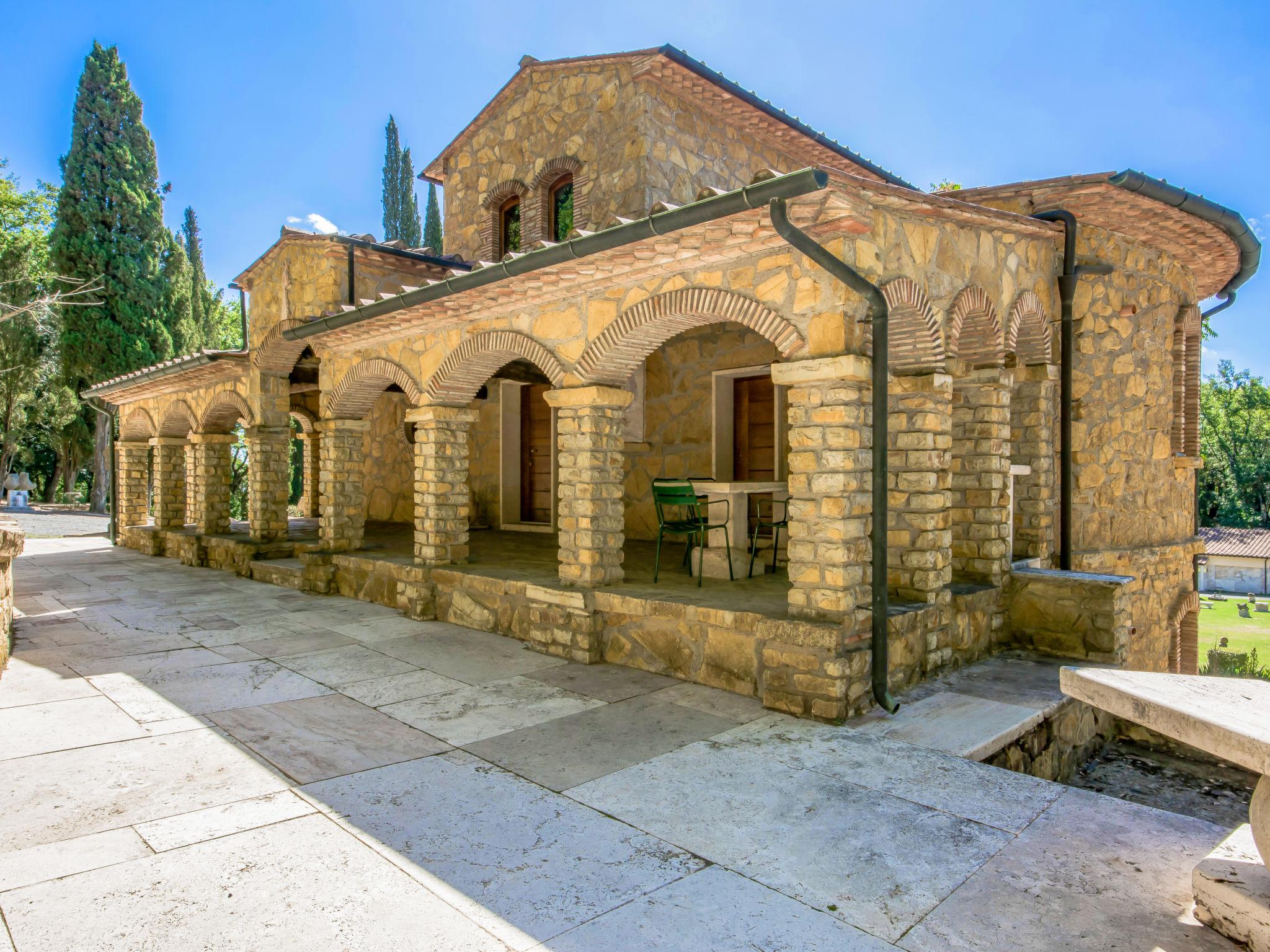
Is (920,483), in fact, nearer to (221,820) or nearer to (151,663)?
(221,820)

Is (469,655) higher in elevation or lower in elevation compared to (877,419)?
lower

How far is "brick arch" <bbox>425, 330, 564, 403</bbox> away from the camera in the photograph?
6277 mm

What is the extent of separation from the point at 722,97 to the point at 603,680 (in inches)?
274

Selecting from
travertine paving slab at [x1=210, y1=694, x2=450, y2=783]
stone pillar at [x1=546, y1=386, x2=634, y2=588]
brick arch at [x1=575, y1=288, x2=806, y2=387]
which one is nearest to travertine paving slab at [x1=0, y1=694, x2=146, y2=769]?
travertine paving slab at [x1=210, y1=694, x2=450, y2=783]

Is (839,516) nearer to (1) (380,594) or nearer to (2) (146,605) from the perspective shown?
(1) (380,594)

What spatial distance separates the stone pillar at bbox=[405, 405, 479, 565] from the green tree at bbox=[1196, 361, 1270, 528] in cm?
4197

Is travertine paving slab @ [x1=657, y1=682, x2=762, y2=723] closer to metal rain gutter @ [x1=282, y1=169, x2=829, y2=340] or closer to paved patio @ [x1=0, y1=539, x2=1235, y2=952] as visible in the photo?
paved patio @ [x1=0, y1=539, x2=1235, y2=952]

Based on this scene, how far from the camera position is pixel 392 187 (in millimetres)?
34500

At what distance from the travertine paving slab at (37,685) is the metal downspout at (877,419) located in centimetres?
503

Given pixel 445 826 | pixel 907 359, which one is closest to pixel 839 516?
pixel 907 359

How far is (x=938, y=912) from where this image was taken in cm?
256

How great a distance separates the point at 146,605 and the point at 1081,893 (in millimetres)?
8812

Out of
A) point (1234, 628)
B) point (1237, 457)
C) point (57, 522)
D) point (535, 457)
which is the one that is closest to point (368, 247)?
point (535, 457)

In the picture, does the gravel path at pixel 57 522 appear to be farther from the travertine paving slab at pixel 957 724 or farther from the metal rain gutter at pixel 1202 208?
the metal rain gutter at pixel 1202 208
